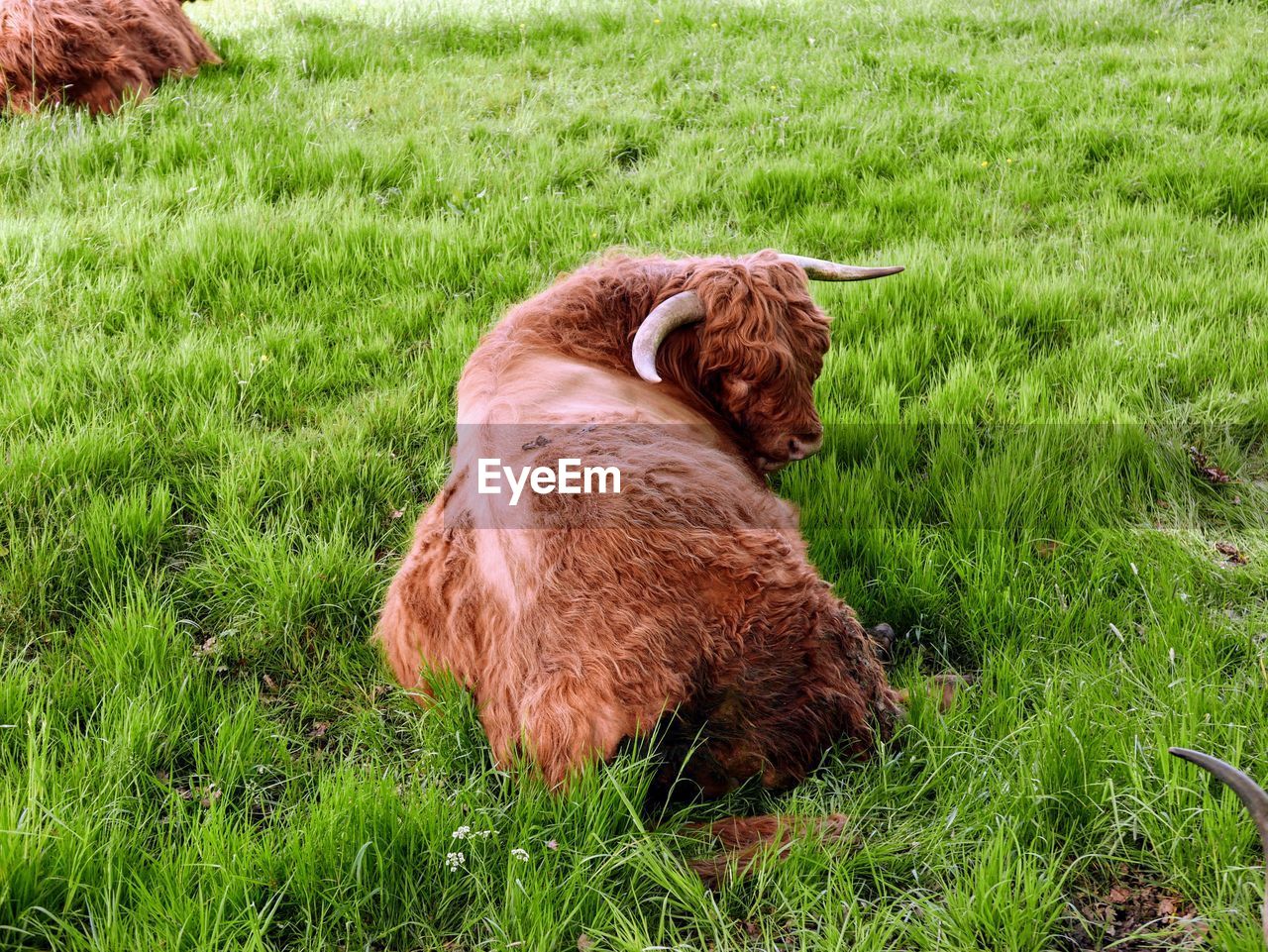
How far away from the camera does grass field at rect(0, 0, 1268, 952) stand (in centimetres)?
222

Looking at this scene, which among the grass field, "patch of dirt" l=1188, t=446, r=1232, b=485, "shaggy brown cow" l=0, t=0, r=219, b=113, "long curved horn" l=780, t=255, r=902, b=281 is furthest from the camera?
"shaggy brown cow" l=0, t=0, r=219, b=113

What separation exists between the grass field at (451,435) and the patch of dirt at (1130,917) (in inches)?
0.5

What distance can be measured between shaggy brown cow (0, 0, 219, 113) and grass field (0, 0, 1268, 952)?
0.94 feet

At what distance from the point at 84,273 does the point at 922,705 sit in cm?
454

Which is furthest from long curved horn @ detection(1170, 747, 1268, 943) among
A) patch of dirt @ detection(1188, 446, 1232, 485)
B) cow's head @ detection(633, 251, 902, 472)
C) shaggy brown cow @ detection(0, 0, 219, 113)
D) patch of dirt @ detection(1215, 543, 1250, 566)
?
shaggy brown cow @ detection(0, 0, 219, 113)

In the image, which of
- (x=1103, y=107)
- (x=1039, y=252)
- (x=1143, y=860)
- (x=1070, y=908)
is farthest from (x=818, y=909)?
(x=1103, y=107)

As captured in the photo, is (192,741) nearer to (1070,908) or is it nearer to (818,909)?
(818,909)

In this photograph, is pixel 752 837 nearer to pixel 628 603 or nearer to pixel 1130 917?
pixel 628 603

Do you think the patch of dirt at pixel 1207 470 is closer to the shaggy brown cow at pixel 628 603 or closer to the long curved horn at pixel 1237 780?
the shaggy brown cow at pixel 628 603

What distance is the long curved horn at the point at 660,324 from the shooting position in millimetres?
2969

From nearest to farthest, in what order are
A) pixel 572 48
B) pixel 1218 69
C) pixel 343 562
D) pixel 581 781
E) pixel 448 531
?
1. pixel 581 781
2. pixel 448 531
3. pixel 343 562
4. pixel 1218 69
5. pixel 572 48

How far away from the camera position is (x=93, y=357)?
436 centimetres

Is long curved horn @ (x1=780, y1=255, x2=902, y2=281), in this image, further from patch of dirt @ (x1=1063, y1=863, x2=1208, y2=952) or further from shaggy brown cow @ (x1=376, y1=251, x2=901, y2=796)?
patch of dirt @ (x1=1063, y1=863, x2=1208, y2=952)

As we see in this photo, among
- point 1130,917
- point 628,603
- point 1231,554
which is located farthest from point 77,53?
point 1130,917
